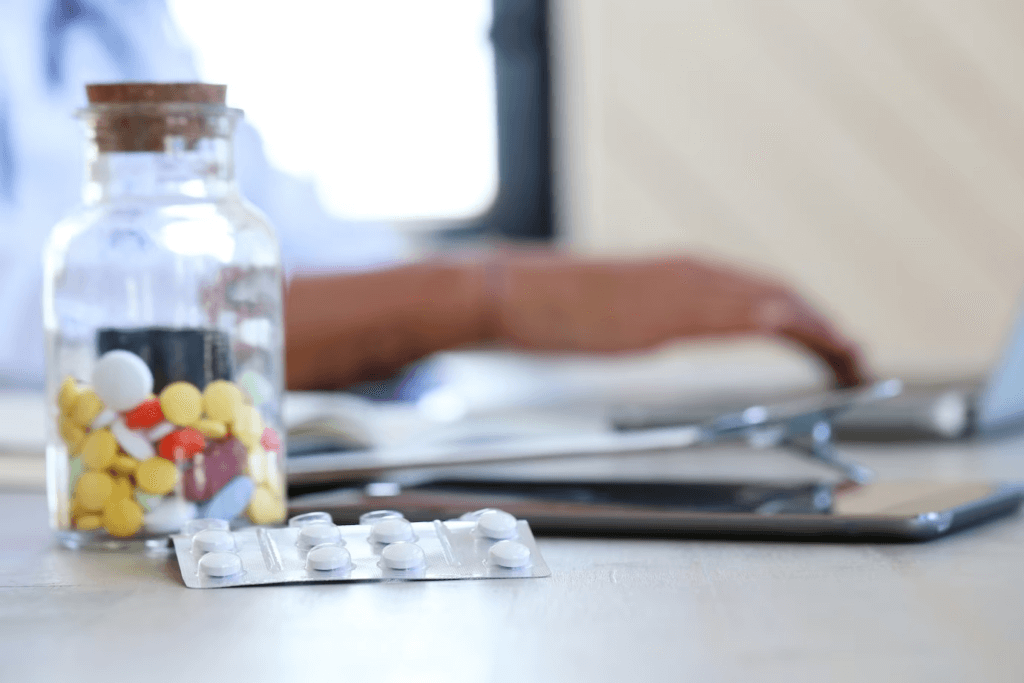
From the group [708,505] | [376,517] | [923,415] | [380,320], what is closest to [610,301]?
[380,320]

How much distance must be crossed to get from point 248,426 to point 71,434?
73mm

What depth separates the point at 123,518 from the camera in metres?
0.50

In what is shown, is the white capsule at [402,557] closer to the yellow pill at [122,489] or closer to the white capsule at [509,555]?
the white capsule at [509,555]

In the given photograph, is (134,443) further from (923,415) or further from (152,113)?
(923,415)

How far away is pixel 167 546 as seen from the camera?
1.62ft

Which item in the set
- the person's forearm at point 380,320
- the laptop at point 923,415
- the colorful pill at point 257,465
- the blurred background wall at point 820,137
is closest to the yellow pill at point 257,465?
the colorful pill at point 257,465

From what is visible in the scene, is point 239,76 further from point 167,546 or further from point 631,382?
point 167,546

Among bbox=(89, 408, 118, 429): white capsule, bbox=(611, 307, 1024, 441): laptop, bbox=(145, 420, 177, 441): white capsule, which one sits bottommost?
bbox=(611, 307, 1024, 441): laptop

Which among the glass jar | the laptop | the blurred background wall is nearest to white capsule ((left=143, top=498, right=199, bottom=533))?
the glass jar

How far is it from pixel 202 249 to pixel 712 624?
29 centimetres

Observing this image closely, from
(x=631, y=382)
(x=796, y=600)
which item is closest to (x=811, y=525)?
(x=796, y=600)

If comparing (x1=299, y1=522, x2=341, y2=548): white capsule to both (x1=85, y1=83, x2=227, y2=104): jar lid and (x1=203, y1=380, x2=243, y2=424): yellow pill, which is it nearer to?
(x1=203, y1=380, x2=243, y2=424): yellow pill

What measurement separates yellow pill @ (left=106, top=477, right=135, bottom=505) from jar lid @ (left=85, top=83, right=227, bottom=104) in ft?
0.51

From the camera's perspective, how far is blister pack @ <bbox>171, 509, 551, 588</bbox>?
0.43 meters
